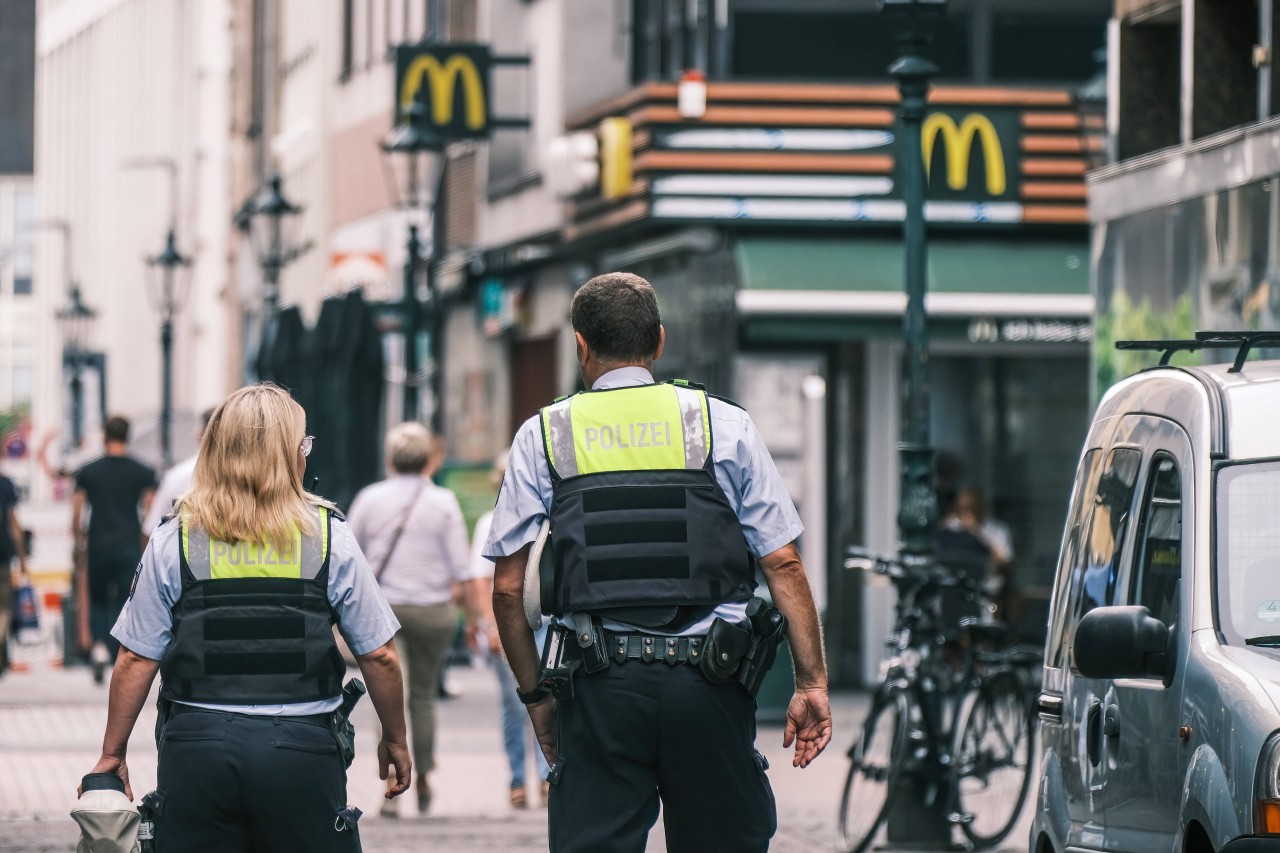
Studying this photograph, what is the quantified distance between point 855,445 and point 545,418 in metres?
16.5

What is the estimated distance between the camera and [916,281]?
13156 mm

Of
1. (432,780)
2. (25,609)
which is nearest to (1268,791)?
(432,780)

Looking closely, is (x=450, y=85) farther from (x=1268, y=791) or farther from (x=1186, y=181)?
(x=1268, y=791)

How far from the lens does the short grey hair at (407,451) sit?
48.0 ft

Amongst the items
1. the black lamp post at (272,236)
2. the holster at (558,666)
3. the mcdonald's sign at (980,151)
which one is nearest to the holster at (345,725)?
the holster at (558,666)

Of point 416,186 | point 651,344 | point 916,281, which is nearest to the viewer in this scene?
point 651,344

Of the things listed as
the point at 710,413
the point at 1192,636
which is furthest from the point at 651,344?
the point at 1192,636

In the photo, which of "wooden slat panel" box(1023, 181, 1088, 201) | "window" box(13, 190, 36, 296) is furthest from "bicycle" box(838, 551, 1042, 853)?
"window" box(13, 190, 36, 296)

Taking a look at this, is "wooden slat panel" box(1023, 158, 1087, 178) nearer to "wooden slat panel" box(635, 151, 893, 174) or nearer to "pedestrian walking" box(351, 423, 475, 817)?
"wooden slat panel" box(635, 151, 893, 174)

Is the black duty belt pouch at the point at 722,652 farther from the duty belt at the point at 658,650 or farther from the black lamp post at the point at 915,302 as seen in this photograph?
the black lamp post at the point at 915,302

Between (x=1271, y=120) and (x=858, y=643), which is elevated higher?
(x=1271, y=120)

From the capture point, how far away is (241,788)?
21.4ft

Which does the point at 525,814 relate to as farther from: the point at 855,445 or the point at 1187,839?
the point at 855,445

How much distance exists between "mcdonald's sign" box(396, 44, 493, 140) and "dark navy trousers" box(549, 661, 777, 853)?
2006cm
